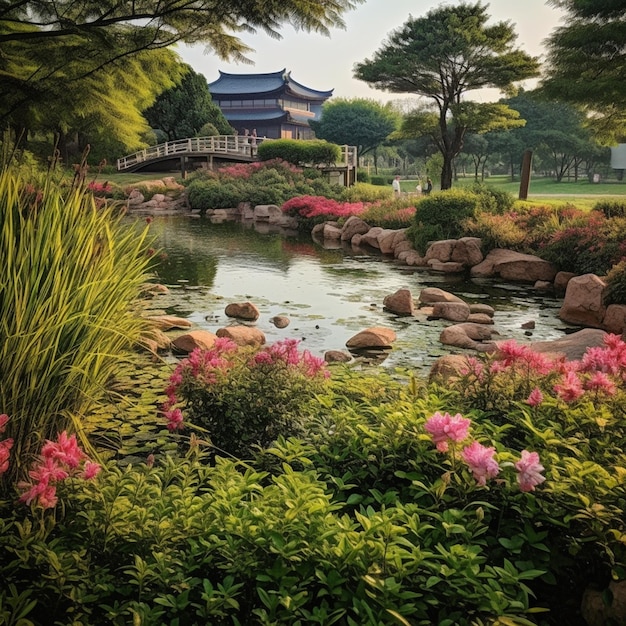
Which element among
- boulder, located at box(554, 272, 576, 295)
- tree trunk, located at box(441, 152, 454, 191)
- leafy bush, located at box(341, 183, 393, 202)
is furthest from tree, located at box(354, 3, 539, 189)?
boulder, located at box(554, 272, 576, 295)

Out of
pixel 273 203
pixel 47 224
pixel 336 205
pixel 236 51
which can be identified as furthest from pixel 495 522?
pixel 273 203

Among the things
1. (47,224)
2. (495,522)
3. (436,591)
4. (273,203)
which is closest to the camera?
(436,591)

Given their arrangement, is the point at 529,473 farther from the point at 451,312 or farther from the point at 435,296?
the point at 435,296

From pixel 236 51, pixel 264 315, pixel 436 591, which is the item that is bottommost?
pixel 264 315

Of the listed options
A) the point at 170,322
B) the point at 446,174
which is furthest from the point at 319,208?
→ the point at 170,322

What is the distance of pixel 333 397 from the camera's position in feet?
8.93

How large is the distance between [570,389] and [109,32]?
762cm

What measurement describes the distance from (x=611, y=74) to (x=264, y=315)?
30.7 ft

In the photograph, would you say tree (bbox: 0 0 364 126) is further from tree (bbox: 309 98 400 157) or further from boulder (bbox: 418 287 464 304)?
tree (bbox: 309 98 400 157)

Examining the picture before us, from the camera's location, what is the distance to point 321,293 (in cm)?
771

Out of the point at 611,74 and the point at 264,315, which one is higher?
the point at 611,74

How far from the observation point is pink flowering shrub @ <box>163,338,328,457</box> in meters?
2.70

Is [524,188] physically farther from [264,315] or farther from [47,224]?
[47,224]

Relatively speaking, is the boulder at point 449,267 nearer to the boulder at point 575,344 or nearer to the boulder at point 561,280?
the boulder at point 561,280
